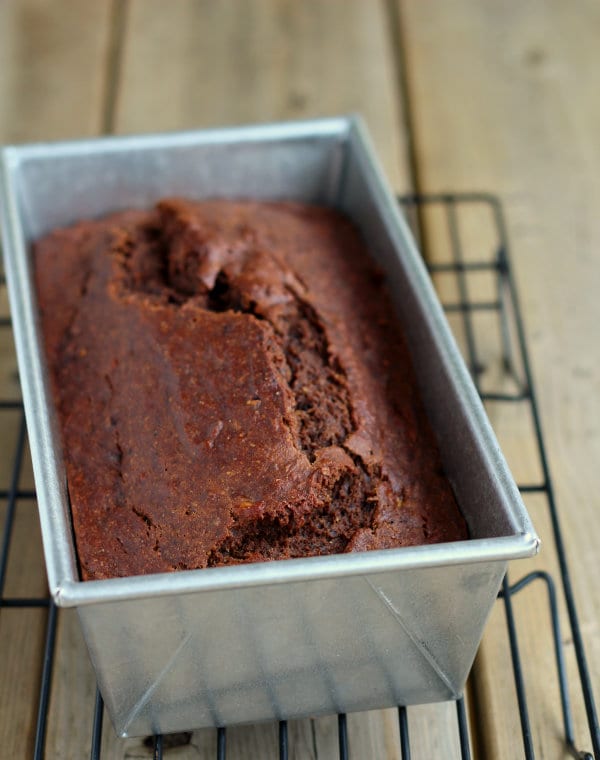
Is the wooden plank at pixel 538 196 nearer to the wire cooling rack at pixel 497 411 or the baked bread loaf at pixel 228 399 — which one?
the wire cooling rack at pixel 497 411

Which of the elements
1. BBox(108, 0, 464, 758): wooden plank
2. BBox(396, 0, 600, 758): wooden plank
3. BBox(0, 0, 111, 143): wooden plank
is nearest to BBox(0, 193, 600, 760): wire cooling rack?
BBox(396, 0, 600, 758): wooden plank

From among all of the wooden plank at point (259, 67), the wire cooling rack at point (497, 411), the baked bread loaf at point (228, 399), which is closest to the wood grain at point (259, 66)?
the wooden plank at point (259, 67)

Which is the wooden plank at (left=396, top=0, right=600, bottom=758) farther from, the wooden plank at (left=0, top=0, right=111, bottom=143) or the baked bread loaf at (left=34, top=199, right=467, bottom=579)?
the wooden plank at (left=0, top=0, right=111, bottom=143)

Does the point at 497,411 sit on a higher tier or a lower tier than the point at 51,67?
lower

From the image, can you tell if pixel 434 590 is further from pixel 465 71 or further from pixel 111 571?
pixel 465 71

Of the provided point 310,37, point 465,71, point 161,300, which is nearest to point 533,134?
point 465,71

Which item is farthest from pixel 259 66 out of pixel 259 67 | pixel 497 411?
pixel 497 411

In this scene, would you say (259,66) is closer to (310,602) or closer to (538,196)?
(538,196)
